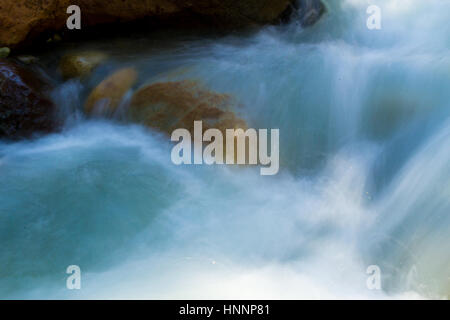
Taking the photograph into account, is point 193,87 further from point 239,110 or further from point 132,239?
point 132,239

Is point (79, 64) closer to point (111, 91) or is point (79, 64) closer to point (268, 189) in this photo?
point (111, 91)

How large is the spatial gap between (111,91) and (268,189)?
7.25ft

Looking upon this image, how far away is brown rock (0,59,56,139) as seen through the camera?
5277 millimetres

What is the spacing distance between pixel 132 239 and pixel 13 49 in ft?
11.1

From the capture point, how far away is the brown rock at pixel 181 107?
498 centimetres

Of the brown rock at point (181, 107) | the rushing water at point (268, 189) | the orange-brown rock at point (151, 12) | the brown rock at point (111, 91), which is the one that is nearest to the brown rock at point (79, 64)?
the rushing water at point (268, 189)

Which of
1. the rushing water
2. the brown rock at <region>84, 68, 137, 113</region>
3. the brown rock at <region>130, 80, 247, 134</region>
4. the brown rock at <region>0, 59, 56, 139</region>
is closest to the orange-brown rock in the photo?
the rushing water

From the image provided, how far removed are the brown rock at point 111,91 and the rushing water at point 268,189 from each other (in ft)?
0.50

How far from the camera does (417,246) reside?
3.96m

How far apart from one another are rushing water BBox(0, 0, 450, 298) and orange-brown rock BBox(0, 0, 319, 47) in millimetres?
509

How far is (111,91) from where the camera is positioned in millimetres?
5480

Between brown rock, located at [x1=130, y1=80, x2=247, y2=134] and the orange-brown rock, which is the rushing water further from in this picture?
the orange-brown rock
